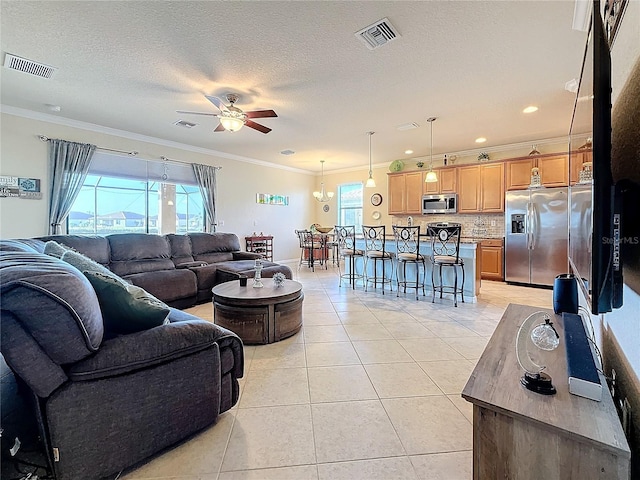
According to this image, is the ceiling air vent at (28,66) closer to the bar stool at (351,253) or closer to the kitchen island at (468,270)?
the bar stool at (351,253)

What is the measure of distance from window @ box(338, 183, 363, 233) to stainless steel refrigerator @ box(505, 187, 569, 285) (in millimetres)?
3817

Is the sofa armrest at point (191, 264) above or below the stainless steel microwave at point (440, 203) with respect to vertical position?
below

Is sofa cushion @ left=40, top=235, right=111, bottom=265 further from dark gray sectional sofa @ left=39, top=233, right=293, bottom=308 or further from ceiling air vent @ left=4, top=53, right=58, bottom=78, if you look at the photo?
ceiling air vent @ left=4, top=53, right=58, bottom=78

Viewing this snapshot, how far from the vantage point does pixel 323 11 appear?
222 centimetres

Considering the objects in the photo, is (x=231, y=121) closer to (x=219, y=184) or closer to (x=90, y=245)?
(x=90, y=245)

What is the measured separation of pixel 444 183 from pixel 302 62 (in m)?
4.71

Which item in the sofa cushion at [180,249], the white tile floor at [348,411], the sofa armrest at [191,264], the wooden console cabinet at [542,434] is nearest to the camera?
the wooden console cabinet at [542,434]

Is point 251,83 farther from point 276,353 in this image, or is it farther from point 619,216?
point 619,216

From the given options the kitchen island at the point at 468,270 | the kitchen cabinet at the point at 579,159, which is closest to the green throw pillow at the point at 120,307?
the kitchen cabinet at the point at 579,159

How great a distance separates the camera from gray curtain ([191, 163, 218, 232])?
20.2 feet

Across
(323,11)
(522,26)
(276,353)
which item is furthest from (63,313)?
(522,26)

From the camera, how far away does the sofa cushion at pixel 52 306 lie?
105 cm

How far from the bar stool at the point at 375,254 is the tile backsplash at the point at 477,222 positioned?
2.05 metres

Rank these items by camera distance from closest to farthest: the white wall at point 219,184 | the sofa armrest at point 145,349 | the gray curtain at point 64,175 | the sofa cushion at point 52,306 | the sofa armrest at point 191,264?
the sofa cushion at point 52,306 < the sofa armrest at point 145,349 < the white wall at point 219,184 < the gray curtain at point 64,175 < the sofa armrest at point 191,264
